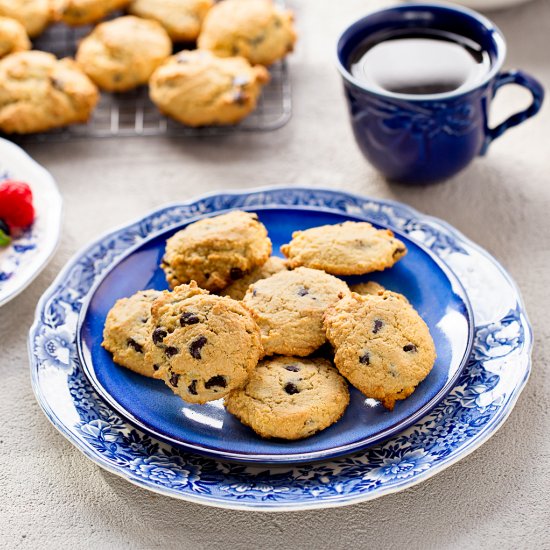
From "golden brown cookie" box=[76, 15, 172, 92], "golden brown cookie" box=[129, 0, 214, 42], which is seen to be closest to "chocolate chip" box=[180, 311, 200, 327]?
"golden brown cookie" box=[76, 15, 172, 92]

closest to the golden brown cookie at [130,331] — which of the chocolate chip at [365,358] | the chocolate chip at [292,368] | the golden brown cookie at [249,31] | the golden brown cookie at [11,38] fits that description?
the chocolate chip at [292,368]

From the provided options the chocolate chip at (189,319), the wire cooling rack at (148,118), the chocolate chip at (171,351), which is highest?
the chocolate chip at (189,319)

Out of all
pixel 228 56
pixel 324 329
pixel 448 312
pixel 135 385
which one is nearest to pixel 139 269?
pixel 135 385

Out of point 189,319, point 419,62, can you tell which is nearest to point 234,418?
point 189,319

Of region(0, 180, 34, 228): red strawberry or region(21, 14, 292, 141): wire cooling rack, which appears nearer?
region(0, 180, 34, 228): red strawberry

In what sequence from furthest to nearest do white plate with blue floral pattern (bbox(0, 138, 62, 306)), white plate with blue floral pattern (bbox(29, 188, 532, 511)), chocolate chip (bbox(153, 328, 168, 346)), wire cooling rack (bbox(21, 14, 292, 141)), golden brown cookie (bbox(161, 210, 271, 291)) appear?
wire cooling rack (bbox(21, 14, 292, 141))
white plate with blue floral pattern (bbox(0, 138, 62, 306))
golden brown cookie (bbox(161, 210, 271, 291))
chocolate chip (bbox(153, 328, 168, 346))
white plate with blue floral pattern (bbox(29, 188, 532, 511))

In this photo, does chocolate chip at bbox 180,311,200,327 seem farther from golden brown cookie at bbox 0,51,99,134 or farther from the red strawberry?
golden brown cookie at bbox 0,51,99,134

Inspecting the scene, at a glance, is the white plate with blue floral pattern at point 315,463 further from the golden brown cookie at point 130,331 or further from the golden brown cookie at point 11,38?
the golden brown cookie at point 11,38
